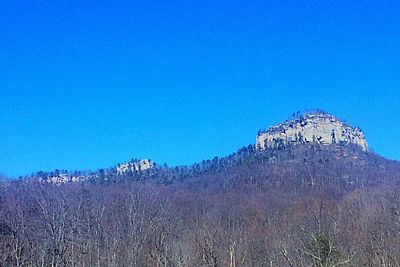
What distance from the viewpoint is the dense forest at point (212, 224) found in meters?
39.3

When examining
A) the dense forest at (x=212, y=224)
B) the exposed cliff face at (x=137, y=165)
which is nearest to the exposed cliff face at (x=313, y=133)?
the dense forest at (x=212, y=224)

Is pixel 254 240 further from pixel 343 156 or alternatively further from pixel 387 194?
pixel 343 156

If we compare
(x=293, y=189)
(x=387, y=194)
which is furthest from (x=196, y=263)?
(x=293, y=189)

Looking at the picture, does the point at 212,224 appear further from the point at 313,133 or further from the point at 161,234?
the point at 313,133

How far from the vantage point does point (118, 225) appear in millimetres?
53812

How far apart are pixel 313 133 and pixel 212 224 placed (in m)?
91.3

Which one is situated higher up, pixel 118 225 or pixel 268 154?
pixel 268 154

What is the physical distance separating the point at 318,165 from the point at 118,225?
79837mm

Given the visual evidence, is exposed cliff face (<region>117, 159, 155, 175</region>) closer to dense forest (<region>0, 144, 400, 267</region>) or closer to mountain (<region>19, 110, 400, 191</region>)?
mountain (<region>19, 110, 400, 191</region>)

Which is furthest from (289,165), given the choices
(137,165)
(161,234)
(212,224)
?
(161,234)

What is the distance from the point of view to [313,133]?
15112 centimetres

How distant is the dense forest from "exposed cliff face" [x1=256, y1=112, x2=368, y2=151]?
29.2 meters

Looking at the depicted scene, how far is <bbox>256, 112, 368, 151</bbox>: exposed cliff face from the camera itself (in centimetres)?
14875

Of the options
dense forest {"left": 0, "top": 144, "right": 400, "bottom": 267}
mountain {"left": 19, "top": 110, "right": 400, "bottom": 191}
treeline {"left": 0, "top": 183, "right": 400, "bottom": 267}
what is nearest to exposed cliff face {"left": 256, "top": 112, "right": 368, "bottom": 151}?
mountain {"left": 19, "top": 110, "right": 400, "bottom": 191}
